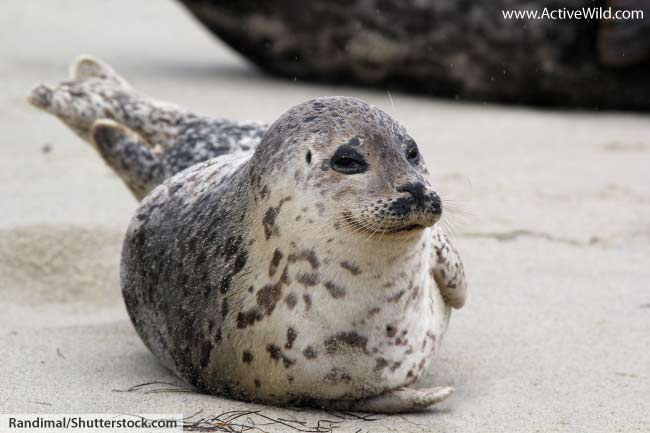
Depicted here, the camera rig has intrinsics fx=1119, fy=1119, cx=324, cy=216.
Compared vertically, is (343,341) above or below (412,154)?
below

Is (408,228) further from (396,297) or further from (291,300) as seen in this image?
(291,300)

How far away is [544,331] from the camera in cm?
429

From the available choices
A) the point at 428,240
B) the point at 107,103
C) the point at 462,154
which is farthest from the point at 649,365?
the point at 462,154

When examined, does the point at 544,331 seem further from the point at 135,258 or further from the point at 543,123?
the point at 543,123

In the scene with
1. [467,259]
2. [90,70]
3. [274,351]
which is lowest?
[467,259]

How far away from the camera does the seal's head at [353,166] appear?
3.07 meters

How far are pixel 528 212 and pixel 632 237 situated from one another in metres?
0.64

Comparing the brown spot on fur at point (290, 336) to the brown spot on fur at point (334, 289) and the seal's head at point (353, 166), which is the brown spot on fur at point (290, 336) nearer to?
the brown spot on fur at point (334, 289)

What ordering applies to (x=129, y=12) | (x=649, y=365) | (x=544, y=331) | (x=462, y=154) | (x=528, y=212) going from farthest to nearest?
(x=129, y=12)
(x=462, y=154)
(x=528, y=212)
(x=544, y=331)
(x=649, y=365)

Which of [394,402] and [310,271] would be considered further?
[394,402]

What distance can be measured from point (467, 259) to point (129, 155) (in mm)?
1627

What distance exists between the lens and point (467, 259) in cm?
522

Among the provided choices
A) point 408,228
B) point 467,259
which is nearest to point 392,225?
point 408,228

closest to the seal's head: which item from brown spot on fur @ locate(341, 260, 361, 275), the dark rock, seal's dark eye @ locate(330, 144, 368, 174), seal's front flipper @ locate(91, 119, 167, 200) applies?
seal's dark eye @ locate(330, 144, 368, 174)
